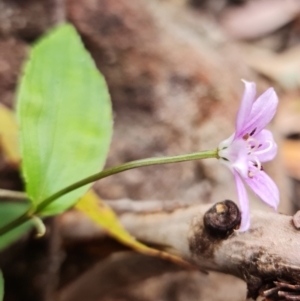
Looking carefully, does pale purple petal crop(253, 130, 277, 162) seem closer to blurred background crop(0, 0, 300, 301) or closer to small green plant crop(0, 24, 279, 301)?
small green plant crop(0, 24, 279, 301)

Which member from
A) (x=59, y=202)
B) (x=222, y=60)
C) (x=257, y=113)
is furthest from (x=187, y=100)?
(x=257, y=113)

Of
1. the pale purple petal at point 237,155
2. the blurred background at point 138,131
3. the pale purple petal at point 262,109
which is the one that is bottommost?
the blurred background at point 138,131

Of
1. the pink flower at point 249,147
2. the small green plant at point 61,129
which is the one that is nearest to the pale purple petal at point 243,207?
the pink flower at point 249,147

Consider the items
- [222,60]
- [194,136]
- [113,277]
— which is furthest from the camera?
[222,60]

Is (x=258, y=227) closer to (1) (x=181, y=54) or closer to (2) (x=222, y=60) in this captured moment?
(1) (x=181, y=54)

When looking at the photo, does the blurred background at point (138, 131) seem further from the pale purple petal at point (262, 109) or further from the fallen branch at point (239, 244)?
the pale purple petal at point (262, 109)

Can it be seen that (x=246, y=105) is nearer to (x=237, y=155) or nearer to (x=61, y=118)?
(x=237, y=155)

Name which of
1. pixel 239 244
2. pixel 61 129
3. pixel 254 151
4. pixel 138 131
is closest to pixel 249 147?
pixel 254 151
